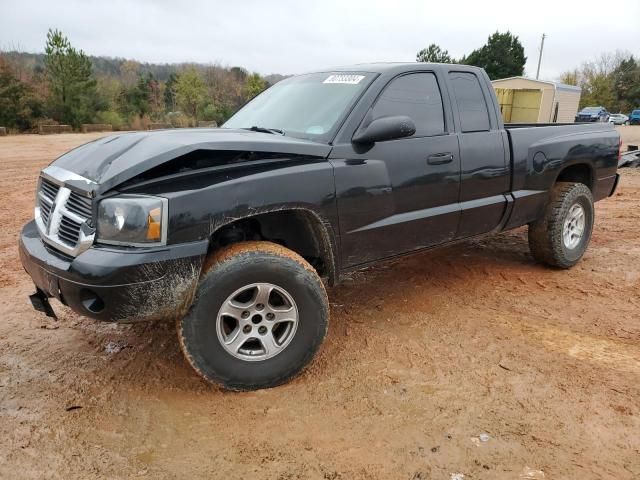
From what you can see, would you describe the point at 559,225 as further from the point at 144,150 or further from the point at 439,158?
the point at 144,150

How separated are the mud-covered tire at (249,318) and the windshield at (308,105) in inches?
35.6

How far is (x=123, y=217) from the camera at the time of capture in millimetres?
2398

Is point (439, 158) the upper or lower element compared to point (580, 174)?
upper

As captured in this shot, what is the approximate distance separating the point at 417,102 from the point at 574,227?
8.04 ft

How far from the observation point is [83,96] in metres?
28.2

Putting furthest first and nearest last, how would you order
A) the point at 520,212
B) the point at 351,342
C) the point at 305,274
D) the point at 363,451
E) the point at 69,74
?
the point at 69,74 < the point at 520,212 < the point at 351,342 < the point at 305,274 < the point at 363,451

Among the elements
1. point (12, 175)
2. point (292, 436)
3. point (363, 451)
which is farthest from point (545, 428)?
point (12, 175)

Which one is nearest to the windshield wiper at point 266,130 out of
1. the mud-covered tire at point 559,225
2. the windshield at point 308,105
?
the windshield at point 308,105

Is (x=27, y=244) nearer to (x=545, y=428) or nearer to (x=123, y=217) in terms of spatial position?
(x=123, y=217)

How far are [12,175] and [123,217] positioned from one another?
9954 mm

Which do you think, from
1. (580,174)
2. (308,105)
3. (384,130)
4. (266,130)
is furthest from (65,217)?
(580,174)

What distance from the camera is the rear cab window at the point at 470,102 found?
12.6 feet

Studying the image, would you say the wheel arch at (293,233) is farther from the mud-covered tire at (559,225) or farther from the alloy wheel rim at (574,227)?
the alloy wheel rim at (574,227)

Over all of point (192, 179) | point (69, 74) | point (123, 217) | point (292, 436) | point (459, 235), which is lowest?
point (292, 436)
